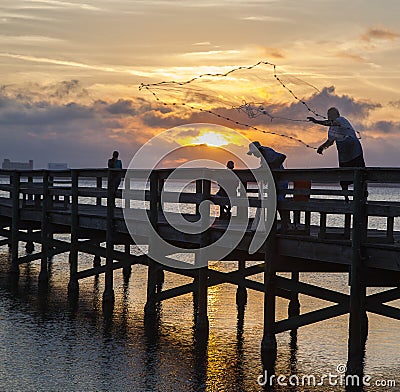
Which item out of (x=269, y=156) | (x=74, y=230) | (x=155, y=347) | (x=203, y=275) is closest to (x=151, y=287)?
(x=203, y=275)

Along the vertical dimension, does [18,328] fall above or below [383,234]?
below

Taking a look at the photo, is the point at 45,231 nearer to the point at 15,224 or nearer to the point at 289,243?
the point at 15,224

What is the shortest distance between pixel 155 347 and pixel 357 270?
14.0ft

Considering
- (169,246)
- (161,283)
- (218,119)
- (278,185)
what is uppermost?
(218,119)

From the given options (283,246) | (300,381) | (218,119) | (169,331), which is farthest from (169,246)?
(300,381)

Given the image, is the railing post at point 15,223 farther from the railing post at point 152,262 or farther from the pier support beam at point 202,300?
the pier support beam at point 202,300

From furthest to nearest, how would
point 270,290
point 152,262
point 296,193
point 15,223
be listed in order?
point 15,223 → point 152,262 → point 270,290 → point 296,193

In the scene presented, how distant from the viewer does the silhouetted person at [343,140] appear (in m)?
14.1

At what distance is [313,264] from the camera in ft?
47.9

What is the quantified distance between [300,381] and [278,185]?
3051 millimetres

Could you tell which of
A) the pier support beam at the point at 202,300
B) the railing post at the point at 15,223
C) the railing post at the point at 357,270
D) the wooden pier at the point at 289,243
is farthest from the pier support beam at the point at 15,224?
the railing post at the point at 357,270

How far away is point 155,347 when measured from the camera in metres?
15.1

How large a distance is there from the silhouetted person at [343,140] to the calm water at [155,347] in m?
3.05

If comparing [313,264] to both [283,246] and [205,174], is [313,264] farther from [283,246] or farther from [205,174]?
[205,174]
